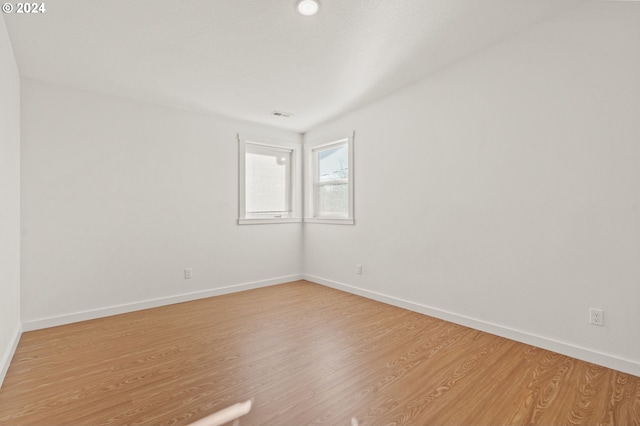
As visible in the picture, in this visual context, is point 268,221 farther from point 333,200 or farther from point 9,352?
point 9,352

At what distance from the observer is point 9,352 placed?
7.34 feet

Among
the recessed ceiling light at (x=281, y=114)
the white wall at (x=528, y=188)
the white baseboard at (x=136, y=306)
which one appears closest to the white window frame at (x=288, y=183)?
the recessed ceiling light at (x=281, y=114)

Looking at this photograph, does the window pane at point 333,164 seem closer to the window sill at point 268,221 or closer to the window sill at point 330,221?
the window sill at point 330,221

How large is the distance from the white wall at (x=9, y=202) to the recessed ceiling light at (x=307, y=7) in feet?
6.41

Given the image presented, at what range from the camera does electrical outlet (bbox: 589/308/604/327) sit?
2.17 metres

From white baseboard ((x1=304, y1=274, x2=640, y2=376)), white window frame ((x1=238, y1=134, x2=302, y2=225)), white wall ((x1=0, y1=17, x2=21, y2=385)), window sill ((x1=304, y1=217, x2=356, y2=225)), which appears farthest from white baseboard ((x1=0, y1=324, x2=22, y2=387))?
window sill ((x1=304, y1=217, x2=356, y2=225))

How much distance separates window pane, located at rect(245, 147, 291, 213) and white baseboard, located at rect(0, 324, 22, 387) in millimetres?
2588

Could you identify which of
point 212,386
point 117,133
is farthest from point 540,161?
point 117,133

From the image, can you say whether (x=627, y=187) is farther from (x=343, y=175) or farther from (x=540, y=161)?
(x=343, y=175)

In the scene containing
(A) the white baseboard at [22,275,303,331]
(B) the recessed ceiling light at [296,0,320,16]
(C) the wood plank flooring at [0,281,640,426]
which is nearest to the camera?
(C) the wood plank flooring at [0,281,640,426]

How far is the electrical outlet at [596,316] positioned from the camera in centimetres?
217

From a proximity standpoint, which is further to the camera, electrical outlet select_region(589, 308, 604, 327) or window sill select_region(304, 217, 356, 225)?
window sill select_region(304, 217, 356, 225)

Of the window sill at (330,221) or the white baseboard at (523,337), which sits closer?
the white baseboard at (523,337)

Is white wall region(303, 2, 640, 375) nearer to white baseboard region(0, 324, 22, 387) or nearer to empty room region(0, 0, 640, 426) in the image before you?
empty room region(0, 0, 640, 426)
